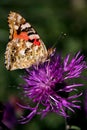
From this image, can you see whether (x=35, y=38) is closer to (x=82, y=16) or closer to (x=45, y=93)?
(x=45, y=93)

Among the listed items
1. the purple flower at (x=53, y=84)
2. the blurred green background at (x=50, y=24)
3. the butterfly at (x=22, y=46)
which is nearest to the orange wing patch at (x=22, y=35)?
the butterfly at (x=22, y=46)

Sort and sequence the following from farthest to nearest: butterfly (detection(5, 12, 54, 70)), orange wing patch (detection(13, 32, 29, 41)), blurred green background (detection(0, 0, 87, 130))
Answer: blurred green background (detection(0, 0, 87, 130))
orange wing patch (detection(13, 32, 29, 41))
butterfly (detection(5, 12, 54, 70))

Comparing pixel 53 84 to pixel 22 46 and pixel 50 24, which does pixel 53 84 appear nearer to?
pixel 22 46

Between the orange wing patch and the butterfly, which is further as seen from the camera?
the orange wing patch

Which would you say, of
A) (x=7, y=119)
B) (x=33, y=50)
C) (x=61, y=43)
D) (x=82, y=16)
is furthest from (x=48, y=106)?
(x=82, y=16)

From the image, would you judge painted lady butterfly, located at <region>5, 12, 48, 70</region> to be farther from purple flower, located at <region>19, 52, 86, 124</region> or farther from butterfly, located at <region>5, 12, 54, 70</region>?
purple flower, located at <region>19, 52, 86, 124</region>

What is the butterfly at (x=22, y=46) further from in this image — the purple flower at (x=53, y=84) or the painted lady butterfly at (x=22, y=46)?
the purple flower at (x=53, y=84)

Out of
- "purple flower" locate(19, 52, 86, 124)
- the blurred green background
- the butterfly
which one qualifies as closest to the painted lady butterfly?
the butterfly

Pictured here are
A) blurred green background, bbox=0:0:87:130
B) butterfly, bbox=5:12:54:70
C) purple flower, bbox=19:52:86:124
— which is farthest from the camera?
blurred green background, bbox=0:0:87:130
